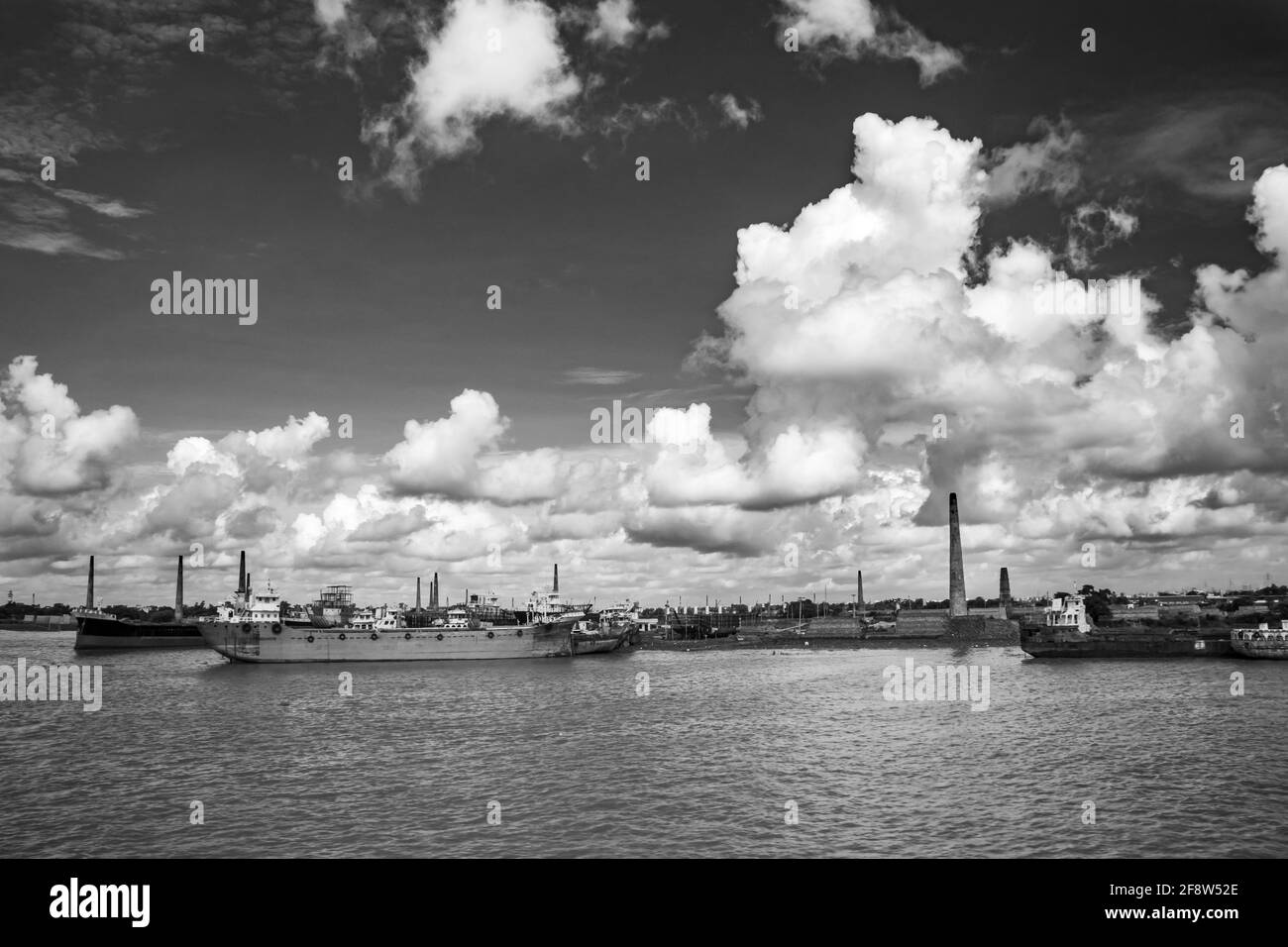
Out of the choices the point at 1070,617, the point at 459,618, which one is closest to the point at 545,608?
the point at 459,618

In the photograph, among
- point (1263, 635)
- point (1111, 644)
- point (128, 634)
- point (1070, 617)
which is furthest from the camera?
point (128, 634)

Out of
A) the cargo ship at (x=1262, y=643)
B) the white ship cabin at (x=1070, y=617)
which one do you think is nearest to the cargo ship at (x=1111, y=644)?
the white ship cabin at (x=1070, y=617)

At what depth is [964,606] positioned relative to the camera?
651 ft

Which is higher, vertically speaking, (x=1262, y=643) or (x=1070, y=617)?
(x=1070, y=617)

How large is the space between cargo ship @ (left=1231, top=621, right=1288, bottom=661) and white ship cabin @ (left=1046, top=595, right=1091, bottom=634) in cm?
1797

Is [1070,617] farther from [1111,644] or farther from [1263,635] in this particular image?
[1263,635]

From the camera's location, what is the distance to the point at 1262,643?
369ft

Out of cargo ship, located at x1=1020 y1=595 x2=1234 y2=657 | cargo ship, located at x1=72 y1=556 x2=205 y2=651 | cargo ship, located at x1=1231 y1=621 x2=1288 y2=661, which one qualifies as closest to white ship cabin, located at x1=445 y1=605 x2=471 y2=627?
cargo ship, located at x1=72 y1=556 x2=205 y2=651

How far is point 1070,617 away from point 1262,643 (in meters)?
22.8

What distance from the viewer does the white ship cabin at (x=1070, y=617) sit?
124 metres
